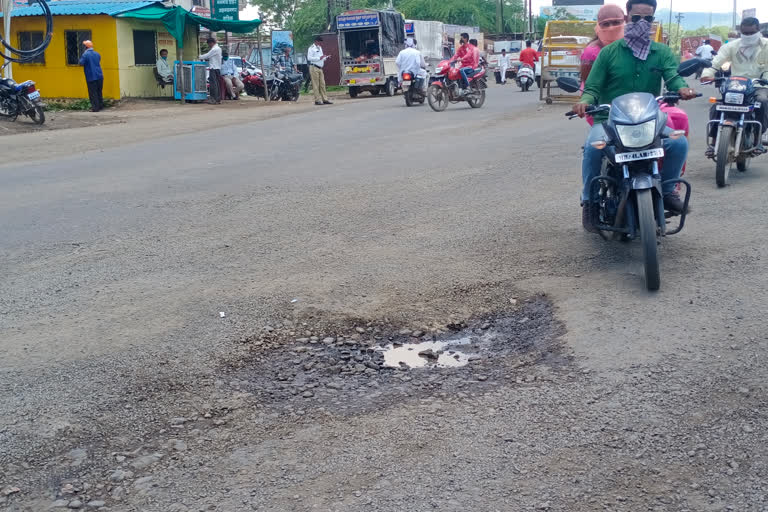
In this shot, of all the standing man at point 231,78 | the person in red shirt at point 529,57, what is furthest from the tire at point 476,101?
the standing man at point 231,78

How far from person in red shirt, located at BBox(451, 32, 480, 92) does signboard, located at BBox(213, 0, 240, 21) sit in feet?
33.2

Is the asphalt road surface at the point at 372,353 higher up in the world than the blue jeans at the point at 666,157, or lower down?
lower down

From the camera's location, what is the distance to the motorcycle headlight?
16.9ft

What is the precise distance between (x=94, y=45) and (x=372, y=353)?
23953mm

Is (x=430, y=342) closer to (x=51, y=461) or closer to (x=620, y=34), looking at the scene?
(x=51, y=461)

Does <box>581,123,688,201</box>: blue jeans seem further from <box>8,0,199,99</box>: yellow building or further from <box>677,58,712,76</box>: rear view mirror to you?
<box>8,0,199,99</box>: yellow building

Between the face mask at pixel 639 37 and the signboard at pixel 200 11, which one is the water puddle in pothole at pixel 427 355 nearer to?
the face mask at pixel 639 37

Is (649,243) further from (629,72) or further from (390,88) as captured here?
(390,88)

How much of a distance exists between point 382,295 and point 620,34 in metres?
3.35

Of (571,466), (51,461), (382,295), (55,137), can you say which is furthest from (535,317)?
(55,137)

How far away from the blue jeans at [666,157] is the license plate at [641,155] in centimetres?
34

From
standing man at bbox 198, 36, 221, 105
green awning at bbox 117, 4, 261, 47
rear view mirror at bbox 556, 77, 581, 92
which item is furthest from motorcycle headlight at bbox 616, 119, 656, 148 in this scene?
standing man at bbox 198, 36, 221, 105

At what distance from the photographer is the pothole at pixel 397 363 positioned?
389cm

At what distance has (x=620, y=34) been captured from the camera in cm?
704
